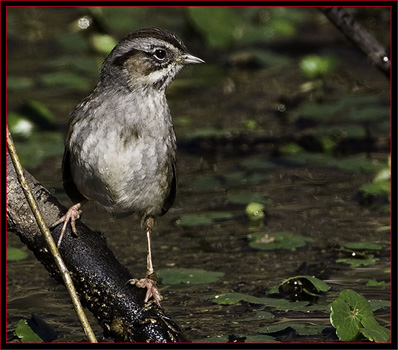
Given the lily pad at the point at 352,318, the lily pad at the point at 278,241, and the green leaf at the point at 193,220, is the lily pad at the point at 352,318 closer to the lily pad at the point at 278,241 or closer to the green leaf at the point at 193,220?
the lily pad at the point at 278,241

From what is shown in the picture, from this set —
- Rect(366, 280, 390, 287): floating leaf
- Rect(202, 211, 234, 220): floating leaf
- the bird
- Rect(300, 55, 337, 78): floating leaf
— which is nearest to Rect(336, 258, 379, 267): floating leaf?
Rect(366, 280, 390, 287): floating leaf

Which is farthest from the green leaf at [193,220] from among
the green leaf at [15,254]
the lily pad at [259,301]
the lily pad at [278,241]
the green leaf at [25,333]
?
the green leaf at [25,333]

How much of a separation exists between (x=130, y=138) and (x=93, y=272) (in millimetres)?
789

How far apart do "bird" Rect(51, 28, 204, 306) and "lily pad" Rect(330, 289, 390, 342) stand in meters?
1.02

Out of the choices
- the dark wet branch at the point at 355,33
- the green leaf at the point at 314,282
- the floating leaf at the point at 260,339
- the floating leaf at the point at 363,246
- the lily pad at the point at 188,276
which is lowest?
the floating leaf at the point at 260,339

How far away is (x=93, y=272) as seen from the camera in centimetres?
551

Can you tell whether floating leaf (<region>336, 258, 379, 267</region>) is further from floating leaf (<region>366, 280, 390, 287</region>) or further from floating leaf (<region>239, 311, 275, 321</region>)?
floating leaf (<region>239, 311, 275, 321</region>)

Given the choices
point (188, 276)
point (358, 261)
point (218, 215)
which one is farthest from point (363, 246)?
point (188, 276)

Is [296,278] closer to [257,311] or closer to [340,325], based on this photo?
[257,311]

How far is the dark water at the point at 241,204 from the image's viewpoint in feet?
21.9

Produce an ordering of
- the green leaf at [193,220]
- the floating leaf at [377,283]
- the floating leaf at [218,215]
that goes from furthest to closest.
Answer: the floating leaf at [218,215], the green leaf at [193,220], the floating leaf at [377,283]

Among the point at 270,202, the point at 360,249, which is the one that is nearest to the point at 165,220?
the point at 270,202

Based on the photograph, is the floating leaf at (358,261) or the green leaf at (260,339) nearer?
the green leaf at (260,339)

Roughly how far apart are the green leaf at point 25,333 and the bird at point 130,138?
2.29 ft
